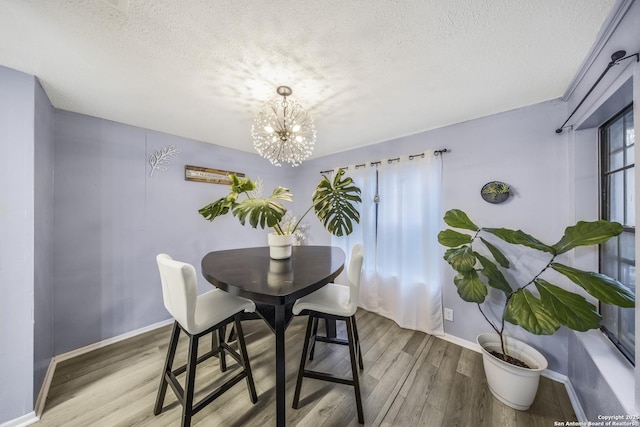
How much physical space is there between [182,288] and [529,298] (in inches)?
76.4

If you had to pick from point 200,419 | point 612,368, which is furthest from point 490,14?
point 200,419

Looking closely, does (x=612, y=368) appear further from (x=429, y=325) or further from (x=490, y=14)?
(x=490, y=14)

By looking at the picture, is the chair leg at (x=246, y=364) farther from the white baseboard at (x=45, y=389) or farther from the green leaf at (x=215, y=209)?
the white baseboard at (x=45, y=389)

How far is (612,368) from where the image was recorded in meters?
1.07

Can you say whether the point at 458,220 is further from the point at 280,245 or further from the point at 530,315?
the point at 280,245

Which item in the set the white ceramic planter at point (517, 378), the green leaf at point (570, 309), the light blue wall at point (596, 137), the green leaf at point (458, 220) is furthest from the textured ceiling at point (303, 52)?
the white ceramic planter at point (517, 378)

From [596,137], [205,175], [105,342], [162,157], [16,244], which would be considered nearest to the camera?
[16,244]

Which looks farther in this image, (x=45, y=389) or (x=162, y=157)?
(x=162, y=157)

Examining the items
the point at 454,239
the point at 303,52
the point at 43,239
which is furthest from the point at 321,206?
the point at 43,239

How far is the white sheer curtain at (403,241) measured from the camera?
2.20m

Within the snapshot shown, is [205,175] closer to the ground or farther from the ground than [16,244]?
farther from the ground

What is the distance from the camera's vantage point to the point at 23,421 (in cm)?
126

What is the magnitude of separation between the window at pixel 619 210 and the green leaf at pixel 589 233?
242 millimetres

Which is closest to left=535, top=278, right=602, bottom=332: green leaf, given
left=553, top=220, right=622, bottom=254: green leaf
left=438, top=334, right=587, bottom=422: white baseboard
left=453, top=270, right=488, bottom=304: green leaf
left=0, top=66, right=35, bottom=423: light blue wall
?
left=553, top=220, right=622, bottom=254: green leaf
